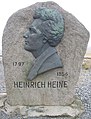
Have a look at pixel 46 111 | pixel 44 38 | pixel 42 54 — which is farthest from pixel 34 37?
pixel 46 111

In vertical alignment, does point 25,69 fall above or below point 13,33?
below

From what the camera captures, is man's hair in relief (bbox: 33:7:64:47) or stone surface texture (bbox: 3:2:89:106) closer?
man's hair in relief (bbox: 33:7:64:47)

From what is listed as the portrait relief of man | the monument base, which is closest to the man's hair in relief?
the portrait relief of man

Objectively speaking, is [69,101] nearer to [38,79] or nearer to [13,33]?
[38,79]

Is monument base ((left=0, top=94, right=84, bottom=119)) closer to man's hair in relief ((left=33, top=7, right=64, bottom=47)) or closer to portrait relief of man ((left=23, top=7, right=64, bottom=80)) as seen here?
portrait relief of man ((left=23, top=7, right=64, bottom=80))

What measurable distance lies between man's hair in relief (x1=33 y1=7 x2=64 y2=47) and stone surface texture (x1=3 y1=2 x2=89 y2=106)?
9 centimetres

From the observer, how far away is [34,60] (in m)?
4.99

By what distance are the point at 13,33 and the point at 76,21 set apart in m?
0.80

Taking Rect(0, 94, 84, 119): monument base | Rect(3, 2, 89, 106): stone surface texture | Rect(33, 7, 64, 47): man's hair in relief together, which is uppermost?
Rect(33, 7, 64, 47): man's hair in relief

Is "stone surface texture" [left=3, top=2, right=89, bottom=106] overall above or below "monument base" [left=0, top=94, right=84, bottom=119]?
above

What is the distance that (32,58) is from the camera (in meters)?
4.99

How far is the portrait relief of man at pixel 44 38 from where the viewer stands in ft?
15.8

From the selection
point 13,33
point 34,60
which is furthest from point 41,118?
point 13,33

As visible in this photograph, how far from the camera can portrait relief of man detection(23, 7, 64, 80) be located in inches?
190
